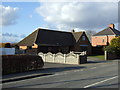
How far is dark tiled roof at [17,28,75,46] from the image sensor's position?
37.0 meters

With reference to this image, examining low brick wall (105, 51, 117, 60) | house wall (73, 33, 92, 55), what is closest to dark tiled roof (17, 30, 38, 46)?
house wall (73, 33, 92, 55)

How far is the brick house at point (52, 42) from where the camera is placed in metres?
36.1

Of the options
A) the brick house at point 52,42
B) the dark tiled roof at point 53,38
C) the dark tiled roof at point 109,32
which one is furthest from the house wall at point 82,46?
the dark tiled roof at point 109,32

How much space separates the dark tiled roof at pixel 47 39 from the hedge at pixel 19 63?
19.2 meters

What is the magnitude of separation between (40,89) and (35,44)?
26679 millimetres

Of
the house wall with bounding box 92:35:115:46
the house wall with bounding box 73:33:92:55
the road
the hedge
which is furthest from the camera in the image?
the house wall with bounding box 92:35:115:46

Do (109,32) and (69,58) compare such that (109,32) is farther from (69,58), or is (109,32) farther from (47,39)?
(69,58)

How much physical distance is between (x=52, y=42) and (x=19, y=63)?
23.9 metres

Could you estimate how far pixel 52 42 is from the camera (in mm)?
39062

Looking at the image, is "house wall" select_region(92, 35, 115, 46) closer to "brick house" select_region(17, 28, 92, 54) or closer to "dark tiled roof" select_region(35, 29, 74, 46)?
"brick house" select_region(17, 28, 92, 54)

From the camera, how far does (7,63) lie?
14.3 m

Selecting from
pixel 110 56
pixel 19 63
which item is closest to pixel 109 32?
pixel 110 56

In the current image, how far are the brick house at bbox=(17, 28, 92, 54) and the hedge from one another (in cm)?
1767

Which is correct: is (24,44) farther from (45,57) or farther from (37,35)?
(45,57)
